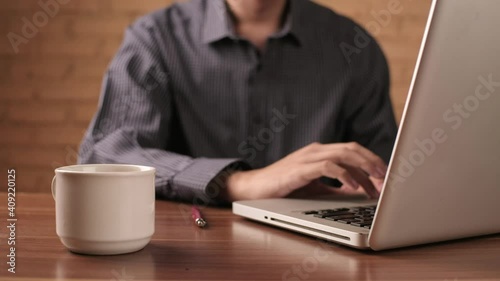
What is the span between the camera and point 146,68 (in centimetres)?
146

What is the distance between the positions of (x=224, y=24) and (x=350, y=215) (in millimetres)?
830

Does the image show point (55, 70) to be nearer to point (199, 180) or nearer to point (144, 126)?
point (144, 126)

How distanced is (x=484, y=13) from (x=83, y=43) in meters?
2.48

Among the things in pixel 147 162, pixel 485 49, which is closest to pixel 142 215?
pixel 485 49

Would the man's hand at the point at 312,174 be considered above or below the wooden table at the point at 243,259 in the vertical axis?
below

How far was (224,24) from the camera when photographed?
1514mm

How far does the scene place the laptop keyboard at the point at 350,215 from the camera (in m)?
0.73

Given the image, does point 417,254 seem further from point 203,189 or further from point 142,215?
point 203,189

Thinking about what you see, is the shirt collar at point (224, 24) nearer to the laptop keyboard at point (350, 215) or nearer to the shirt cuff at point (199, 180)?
→ the shirt cuff at point (199, 180)

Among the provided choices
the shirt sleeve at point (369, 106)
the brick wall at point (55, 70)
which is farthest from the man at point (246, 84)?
the brick wall at point (55, 70)

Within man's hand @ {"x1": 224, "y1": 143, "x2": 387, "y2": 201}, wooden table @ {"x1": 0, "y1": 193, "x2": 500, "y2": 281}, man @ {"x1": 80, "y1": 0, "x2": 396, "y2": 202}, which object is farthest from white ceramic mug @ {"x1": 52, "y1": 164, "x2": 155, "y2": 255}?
man @ {"x1": 80, "y1": 0, "x2": 396, "y2": 202}

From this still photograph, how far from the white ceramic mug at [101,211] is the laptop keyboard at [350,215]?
245 mm

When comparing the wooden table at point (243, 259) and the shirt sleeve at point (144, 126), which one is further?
the shirt sleeve at point (144, 126)

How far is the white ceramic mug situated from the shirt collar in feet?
3.07
